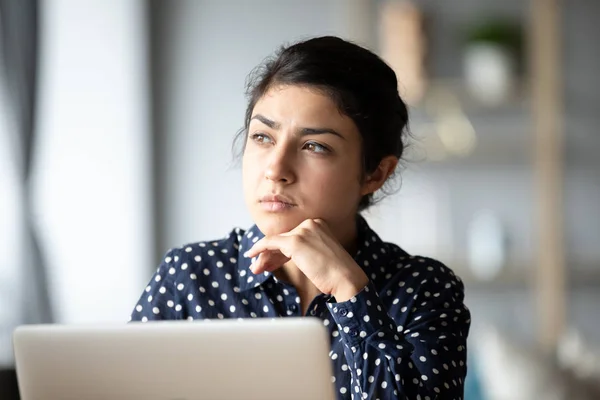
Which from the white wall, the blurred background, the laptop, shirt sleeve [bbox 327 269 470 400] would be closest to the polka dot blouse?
shirt sleeve [bbox 327 269 470 400]

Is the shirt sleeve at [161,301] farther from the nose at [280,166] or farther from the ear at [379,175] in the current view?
the ear at [379,175]

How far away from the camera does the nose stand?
1.61 m

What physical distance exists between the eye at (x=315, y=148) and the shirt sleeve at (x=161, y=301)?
32 cm

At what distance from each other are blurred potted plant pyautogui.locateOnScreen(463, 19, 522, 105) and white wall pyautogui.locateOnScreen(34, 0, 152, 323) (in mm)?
1589

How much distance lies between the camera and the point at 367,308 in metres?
1.50

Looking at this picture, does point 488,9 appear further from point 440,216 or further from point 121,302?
point 121,302

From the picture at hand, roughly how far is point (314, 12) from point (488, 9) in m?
0.86

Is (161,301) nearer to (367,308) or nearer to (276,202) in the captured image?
(276,202)

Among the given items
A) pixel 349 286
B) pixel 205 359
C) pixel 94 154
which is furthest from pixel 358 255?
pixel 94 154

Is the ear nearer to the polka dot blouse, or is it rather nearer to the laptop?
the polka dot blouse

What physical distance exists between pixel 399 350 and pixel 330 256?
18 cm

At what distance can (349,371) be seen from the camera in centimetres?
163

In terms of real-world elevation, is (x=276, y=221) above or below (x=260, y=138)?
below

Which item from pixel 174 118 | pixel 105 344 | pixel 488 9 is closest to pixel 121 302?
pixel 174 118
